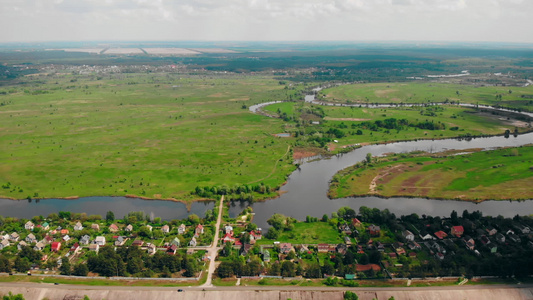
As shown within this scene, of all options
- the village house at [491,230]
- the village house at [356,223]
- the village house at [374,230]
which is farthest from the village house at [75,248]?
the village house at [491,230]

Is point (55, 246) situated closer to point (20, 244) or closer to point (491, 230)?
point (20, 244)

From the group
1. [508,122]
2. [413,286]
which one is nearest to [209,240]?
[413,286]

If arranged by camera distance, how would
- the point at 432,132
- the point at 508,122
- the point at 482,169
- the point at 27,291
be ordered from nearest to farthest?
1. the point at 27,291
2. the point at 482,169
3. the point at 432,132
4. the point at 508,122

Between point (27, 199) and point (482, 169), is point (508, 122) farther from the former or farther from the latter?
point (27, 199)

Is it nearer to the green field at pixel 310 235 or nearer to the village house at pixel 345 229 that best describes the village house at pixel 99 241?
the green field at pixel 310 235

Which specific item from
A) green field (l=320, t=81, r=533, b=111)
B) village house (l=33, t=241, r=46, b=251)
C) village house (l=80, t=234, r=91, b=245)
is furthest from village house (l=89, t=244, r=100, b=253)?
green field (l=320, t=81, r=533, b=111)

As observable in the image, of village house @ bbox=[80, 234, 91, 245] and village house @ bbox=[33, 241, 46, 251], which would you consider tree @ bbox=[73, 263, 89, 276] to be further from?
village house @ bbox=[33, 241, 46, 251]

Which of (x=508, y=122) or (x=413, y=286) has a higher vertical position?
(x=508, y=122)
